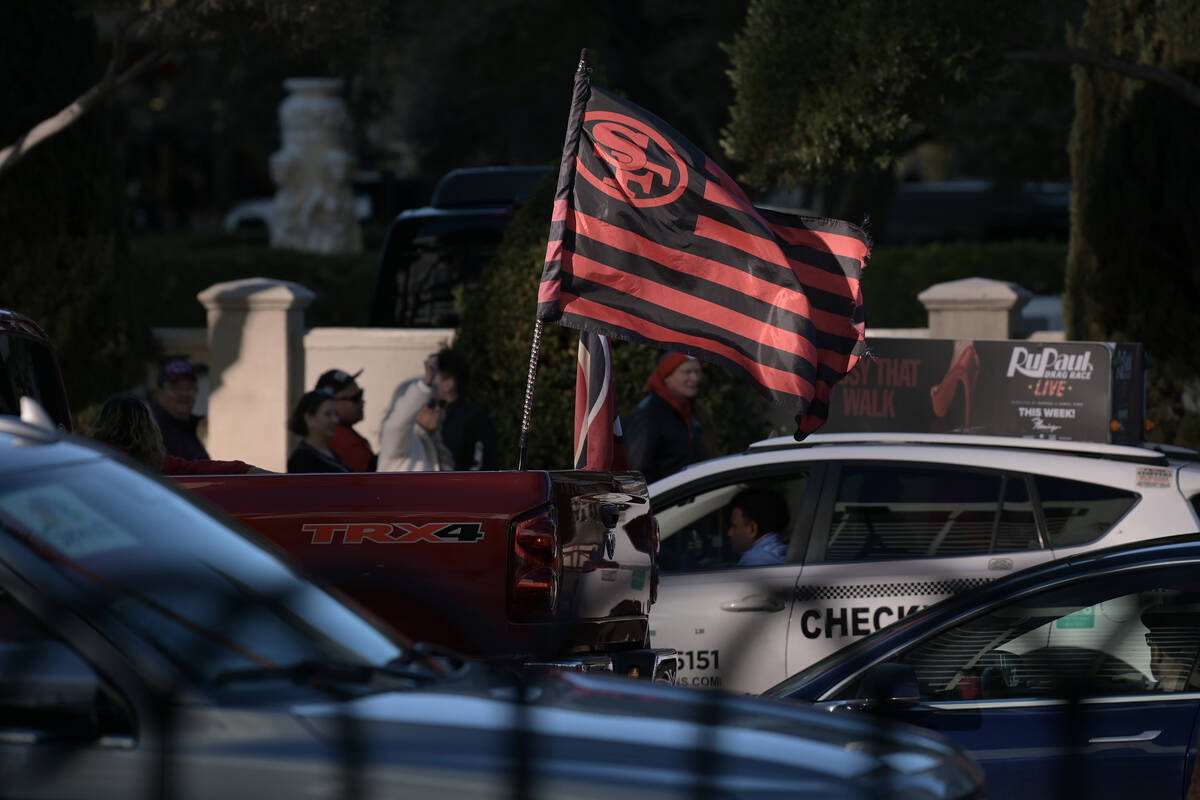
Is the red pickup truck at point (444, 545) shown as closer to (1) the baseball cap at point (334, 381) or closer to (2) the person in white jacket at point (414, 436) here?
(1) the baseball cap at point (334, 381)

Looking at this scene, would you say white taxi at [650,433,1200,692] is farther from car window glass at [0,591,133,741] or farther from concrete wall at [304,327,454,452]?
concrete wall at [304,327,454,452]

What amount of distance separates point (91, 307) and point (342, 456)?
590 cm

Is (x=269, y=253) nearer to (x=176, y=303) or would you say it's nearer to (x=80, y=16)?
(x=176, y=303)

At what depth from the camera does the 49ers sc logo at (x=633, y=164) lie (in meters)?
7.92

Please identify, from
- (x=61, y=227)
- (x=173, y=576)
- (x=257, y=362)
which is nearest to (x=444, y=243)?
(x=257, y=362)

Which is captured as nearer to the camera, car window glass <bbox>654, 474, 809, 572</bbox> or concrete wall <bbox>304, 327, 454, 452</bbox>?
car window glass <bbox>654, 474, 809, 572</bbox>

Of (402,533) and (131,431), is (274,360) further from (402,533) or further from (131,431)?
(402,533)

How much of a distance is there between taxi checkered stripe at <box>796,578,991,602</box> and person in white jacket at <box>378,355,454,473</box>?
355cm

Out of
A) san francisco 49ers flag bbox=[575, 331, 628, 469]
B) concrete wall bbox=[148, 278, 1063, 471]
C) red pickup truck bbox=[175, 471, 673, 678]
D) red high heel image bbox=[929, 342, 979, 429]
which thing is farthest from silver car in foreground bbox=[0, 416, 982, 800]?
concrete wall bbox=[148, 278, 1063, 471]

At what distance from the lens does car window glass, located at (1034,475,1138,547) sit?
7801 mm

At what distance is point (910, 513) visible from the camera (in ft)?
26.6

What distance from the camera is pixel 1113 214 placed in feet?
47.2

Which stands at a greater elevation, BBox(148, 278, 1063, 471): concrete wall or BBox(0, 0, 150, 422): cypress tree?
BBox(0, 0, 150, 422): cypress tree

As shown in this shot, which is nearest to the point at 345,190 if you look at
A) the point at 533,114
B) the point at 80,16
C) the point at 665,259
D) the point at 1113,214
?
the point at 533,114
